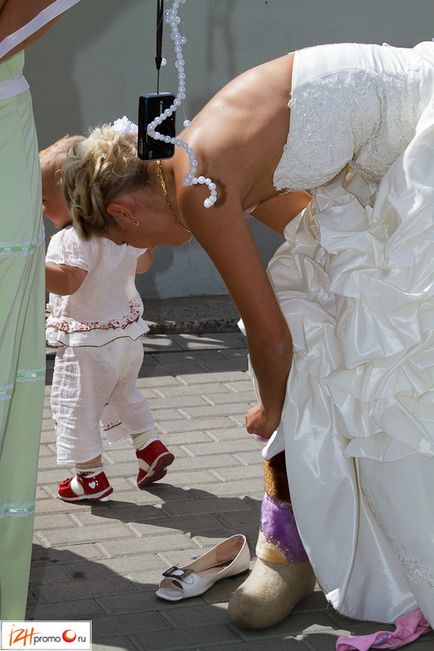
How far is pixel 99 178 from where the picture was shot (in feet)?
11.2

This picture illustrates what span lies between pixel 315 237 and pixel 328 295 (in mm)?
194

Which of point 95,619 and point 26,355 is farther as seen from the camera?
point 95,619

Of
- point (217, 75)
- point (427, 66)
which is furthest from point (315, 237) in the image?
point (217, 75)

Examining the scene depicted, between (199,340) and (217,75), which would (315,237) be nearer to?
(199,340)

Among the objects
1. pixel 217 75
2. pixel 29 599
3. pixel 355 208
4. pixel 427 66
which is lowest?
pixel 29 599

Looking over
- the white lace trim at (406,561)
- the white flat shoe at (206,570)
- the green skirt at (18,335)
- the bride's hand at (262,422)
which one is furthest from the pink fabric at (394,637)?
the green skirt at (18,335)

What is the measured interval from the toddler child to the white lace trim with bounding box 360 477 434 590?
1.19 metres

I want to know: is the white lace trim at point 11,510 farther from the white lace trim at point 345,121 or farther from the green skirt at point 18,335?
the white lace trim at point 345,121

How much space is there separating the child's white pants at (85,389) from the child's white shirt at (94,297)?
40 millimetres

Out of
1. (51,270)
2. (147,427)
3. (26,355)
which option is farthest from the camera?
(147,427)

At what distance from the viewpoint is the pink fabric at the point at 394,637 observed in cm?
312

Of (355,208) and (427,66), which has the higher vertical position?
(427,66)

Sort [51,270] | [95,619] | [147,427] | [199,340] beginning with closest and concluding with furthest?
[95,619] < [51,270] < [147,427] < [199,340]

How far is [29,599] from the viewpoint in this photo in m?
3.40
